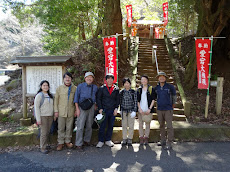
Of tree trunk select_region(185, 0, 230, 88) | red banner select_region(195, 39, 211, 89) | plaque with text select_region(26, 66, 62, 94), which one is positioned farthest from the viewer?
tree trunk select_region(185, 0, 230, 88)

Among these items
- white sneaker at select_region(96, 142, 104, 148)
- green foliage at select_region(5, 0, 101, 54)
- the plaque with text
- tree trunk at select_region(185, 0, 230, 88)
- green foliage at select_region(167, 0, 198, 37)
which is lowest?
white sneaker at select_region(96, 142, 104, 148)

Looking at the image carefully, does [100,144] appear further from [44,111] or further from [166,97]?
[166,97]

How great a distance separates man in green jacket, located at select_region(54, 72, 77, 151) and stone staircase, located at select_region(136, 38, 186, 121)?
305 centimetres

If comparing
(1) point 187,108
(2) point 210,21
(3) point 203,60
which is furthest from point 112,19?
(1) point 187,108

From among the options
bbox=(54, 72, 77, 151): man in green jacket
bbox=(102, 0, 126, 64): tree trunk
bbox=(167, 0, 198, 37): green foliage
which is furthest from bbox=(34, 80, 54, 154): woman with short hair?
bbox=(167, 0, 198, 37): green foliage

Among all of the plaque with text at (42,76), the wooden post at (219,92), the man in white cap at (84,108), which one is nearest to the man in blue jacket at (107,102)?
the man in white cap at (84,108)

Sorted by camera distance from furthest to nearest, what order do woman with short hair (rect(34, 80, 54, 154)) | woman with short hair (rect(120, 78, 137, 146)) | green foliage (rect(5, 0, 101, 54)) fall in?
green foliage (rect(5, 0, 101, 54)) < woman with short hair (rect(120, 78, 137, 146)) < woman with short hair (rect(34, 80, 54, 154))

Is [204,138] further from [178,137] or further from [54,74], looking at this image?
[54,74]

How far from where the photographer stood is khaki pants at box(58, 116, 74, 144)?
14.8ft

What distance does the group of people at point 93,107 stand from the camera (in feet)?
14.5

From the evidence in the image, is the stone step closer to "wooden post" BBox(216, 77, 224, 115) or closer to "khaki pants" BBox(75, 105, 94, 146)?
"khaki pants" BBox(75, 105, 94, 146)

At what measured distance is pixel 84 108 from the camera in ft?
14.4

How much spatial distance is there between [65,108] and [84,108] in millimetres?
473

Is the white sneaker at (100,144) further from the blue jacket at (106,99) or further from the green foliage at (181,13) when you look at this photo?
the green foliage at (181,13)
